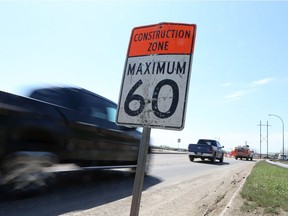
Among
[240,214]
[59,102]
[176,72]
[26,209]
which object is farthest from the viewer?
[59,102]

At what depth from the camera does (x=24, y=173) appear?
6.23 m

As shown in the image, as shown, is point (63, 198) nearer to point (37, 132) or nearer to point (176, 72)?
point (37, 132)

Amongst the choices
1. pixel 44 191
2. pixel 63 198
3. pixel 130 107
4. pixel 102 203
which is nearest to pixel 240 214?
pixel 102 203

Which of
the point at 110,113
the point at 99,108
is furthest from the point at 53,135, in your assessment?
the point at 110,113

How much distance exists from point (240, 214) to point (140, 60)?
14.7 feet

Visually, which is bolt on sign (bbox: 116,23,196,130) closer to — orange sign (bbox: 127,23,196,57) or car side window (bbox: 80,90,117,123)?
orange sign (bbox: 127,23,196,57)

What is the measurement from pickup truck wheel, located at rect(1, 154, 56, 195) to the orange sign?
389cm

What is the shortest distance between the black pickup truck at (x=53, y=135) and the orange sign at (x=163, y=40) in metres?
3.49

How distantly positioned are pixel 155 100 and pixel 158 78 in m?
0.17

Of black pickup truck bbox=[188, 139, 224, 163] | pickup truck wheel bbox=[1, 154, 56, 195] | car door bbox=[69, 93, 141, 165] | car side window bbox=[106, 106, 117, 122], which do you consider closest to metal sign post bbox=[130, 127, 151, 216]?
pickup truck wheel bbox=[1, 154, 56, 195]

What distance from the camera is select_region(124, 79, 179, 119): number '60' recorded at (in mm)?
2668

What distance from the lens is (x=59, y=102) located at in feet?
25.1

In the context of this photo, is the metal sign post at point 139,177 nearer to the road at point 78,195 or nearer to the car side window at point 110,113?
the road at point 78,195

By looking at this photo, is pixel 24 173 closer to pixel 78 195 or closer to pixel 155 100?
pixel 78 195
